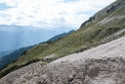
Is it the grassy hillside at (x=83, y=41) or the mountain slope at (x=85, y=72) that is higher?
the mountain slope at (x=85, y=72)

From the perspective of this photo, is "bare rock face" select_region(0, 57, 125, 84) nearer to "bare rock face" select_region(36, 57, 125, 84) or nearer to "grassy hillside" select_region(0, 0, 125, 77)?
"bare rock face" select_region(36, 57, 125, 84)

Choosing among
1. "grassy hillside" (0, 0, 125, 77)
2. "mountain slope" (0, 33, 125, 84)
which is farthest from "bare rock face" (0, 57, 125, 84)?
"grassy hillside" (0, 0, 125, 77)

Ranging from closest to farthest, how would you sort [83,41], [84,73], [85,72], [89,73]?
1. [89,73]
2. [84,73]
3. [85,72]
4. [83,41]

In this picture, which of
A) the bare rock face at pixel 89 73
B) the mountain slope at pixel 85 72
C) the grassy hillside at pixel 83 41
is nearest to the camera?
the bare rock face at pixel 89 73

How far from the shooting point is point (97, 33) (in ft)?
257

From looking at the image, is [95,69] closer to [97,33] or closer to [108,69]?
[108,69]

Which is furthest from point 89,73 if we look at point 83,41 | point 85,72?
point 83,41

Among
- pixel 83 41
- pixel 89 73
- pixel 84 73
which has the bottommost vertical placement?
pixel 83 41

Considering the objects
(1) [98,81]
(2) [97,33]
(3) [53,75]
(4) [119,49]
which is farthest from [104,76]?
(2) [97,33]

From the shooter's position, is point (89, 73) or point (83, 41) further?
point (83, 41)

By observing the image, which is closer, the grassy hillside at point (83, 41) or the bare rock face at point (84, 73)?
the bare rock face at point (84, 73)

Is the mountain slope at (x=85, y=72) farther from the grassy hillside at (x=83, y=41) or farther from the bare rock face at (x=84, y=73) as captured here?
the grassy hillside at (x=83, y=41)

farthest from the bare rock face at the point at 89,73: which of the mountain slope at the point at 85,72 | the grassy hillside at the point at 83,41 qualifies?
the grassy hillside at the point at 83,41

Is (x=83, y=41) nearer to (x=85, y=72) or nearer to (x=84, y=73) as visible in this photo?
(x=85, y=72)
